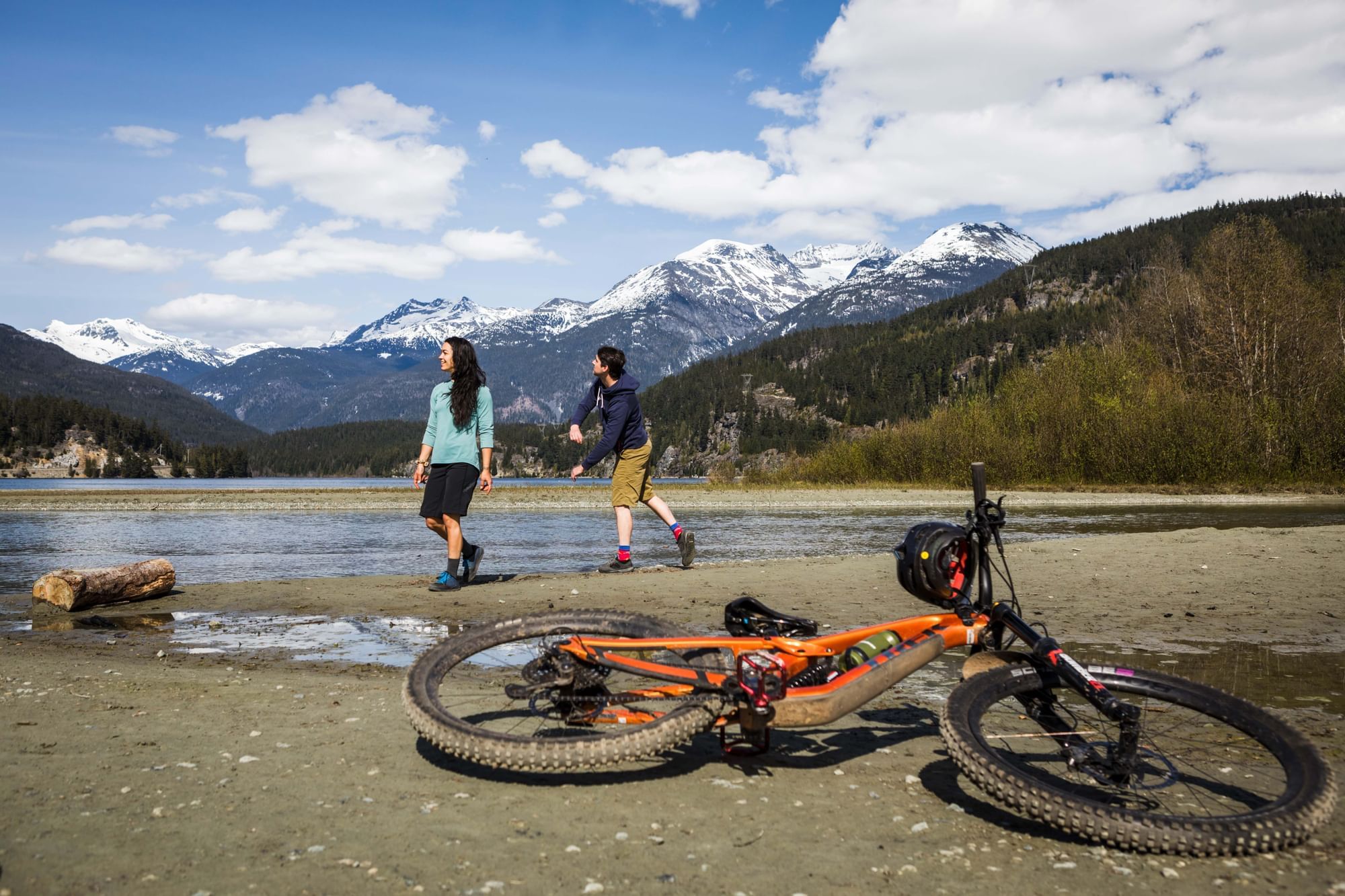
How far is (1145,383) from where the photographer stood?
51.9 metres

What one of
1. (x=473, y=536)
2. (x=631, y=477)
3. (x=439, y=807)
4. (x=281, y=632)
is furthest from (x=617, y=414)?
(x=473, y=536)

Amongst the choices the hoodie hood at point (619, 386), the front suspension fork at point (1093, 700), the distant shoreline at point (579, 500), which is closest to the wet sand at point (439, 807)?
the front suspension fork at point (1093, 700)

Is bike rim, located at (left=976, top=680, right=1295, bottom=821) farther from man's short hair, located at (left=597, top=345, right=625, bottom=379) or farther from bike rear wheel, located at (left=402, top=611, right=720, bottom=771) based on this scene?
man's short hair, located at (left=597, top=345, right=625, bottom=379)

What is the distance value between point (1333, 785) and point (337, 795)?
431cm

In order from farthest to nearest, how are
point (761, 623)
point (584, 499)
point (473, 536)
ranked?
point (584, 499) → point (473, 536) → point (761, 623)

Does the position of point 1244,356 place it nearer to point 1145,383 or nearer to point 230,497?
point 1145,383

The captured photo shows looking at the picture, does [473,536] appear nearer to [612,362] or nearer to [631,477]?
[631,477]

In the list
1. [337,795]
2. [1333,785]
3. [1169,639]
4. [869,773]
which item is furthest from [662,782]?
[1169,639]

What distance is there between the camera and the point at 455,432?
10.5m

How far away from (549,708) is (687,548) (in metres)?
7.80

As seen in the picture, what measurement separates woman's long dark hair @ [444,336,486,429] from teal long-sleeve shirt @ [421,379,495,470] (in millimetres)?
64

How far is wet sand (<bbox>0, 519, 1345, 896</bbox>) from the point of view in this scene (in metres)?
3.10

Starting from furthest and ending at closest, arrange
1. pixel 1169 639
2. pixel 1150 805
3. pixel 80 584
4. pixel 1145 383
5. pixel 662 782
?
pixel 1145 383 → pixel 80 584 → pixel 1169 639 → pixel 662 782 → pixel 1150 805

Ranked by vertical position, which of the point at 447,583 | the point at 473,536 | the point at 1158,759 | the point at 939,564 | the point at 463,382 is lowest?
the point at 473,536
